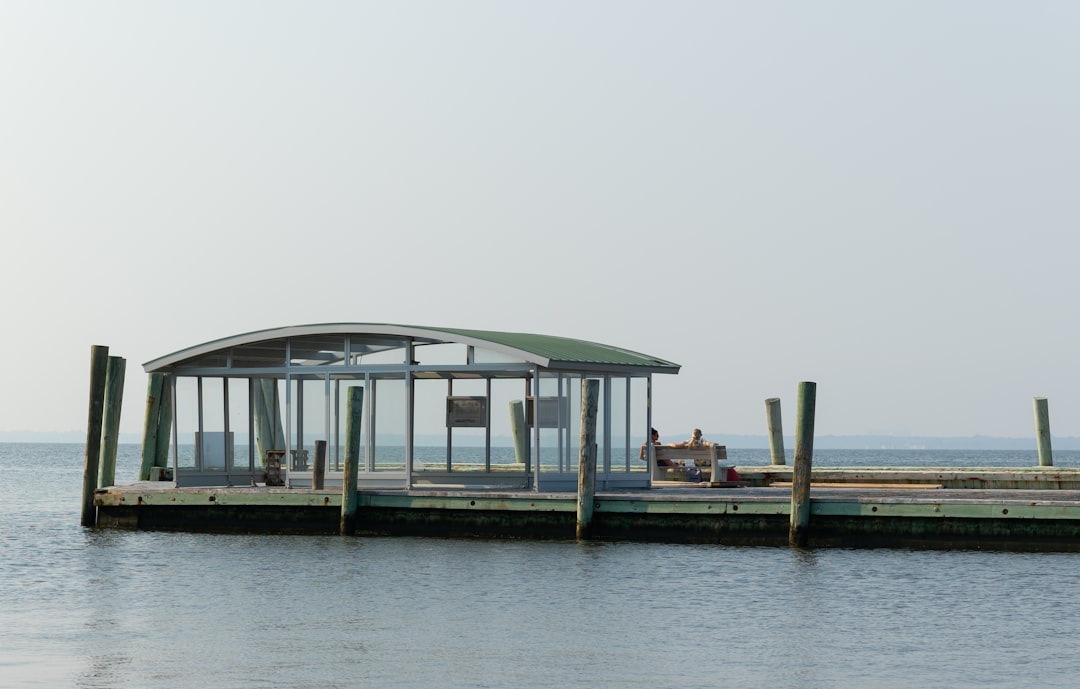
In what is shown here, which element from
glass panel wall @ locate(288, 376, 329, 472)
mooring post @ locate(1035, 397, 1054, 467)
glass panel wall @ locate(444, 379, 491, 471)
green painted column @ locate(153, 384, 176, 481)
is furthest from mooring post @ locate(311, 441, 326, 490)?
mooring post @ locate(1035, 397, 1054, 467)

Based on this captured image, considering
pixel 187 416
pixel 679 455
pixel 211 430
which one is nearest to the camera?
pixel 187 416

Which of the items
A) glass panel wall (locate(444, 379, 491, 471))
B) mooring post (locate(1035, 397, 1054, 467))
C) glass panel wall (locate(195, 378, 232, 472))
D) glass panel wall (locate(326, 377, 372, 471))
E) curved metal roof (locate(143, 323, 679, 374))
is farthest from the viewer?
mooring post (locate(1035, 397, 1054, 467))

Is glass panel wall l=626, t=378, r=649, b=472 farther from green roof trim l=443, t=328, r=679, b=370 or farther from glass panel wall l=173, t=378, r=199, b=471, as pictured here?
glass panel wall l=173, t=378, r=199, b=471

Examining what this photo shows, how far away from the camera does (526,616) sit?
65.2ft

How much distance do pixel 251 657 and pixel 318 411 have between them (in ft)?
42.6

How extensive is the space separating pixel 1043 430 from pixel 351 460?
2110 cm

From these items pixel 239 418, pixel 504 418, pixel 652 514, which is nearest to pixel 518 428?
pixel 504 418

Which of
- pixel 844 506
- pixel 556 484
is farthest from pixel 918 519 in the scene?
pixel 556 484

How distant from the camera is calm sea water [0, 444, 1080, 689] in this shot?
52.2ft

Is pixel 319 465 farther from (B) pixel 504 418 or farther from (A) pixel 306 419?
(B) pixel 504 418

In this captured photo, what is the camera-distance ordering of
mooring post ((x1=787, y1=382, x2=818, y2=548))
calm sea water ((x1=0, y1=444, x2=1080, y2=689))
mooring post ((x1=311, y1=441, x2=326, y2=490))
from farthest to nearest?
mooring post ((x1=311, y1=441, x2=326, y2=490)) < mooring post ((x1=787, y1=382, x2=818, y2=548)) < calm sea water ((x1=0, y1=444, x2=1080, y2=689))

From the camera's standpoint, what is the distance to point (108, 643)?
58.7 feet

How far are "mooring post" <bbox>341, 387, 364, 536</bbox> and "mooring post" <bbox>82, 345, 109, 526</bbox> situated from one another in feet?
20.8

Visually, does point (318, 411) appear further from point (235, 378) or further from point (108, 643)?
point (108, 643)
